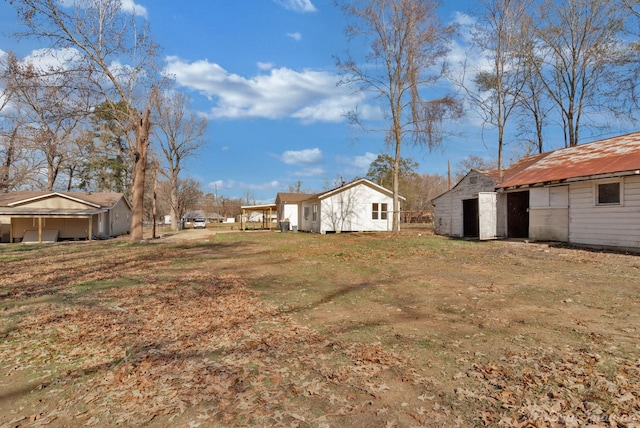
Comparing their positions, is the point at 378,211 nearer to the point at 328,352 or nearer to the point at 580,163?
the point at 580,163

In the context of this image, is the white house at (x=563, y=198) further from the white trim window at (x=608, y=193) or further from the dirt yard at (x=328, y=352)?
the dirt yard at (x=328, y=352)

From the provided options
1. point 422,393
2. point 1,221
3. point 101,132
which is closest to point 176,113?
point 101,132

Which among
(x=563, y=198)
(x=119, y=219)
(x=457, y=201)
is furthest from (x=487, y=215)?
(x=119, y=219)

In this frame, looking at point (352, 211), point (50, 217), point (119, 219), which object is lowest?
point (119, 219)

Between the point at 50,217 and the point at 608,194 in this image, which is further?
the point at 50,217

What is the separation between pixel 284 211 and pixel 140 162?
1988 centimetres

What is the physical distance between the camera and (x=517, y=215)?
16.5 metres

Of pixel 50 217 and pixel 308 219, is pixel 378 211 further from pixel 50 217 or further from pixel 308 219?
pixel 50 217

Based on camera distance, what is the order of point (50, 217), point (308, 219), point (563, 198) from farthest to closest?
point (308, 219) → point (50, 217) → point (563, 198)

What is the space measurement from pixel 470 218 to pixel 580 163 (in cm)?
684

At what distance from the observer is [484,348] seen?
372 centimetres

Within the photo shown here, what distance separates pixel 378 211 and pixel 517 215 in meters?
11.7

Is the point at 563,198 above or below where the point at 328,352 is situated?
above

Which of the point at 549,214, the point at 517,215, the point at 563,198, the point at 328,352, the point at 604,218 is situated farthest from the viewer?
the point at 517,215
